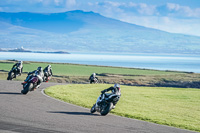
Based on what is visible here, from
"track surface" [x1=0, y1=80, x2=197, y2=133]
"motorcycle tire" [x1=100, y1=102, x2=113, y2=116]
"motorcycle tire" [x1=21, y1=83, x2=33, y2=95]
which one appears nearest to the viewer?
"track surface" [x1=0, y1=80, x2=197, y2=133]

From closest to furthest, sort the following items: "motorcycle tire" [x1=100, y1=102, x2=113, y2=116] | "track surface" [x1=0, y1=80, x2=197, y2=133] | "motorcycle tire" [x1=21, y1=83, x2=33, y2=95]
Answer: "track surface" [x1=0, y1=80, x2=197, y2=133] → "motorcycle tire" [x1=100, y1=102, x2=113, y2=116] → "motorcycle tire" [x1=21, y1=83, x2=33, y2=95]

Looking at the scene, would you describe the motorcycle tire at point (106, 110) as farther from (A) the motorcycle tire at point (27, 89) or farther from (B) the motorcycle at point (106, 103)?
(A) the motorcycle tire at point (27, 89)

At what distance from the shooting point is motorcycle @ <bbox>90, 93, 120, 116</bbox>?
16.3 m

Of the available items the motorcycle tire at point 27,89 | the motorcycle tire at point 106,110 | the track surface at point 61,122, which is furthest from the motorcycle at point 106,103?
the motorcycle tire at point 27,89

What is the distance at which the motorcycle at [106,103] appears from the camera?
1633 cm

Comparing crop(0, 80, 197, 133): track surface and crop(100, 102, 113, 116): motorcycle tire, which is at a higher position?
crop(100, 102, 113, 116): motorcycle tire

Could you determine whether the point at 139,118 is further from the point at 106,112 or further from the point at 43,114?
the point at 43,114

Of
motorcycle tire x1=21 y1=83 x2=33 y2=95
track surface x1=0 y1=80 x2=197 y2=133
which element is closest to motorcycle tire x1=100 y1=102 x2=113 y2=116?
track surface x1=0 y1=80 x2=197 y2=133

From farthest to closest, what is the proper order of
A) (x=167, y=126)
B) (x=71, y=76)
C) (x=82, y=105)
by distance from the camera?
(x=71, y=76) < (x=82, y=105) < (x=167, y=126)

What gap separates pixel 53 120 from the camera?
13.9 meters

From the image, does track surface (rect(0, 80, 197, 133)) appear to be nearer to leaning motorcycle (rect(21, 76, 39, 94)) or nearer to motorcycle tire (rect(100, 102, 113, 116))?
motorcycle tire (rect(100, 102, 113, 116))

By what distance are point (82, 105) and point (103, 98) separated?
3380 mm

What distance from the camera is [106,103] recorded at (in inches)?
663

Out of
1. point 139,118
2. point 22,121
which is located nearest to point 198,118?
point 139,118
